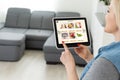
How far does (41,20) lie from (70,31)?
135 inches

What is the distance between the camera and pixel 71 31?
1.73 meters

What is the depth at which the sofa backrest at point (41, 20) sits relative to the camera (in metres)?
5.08

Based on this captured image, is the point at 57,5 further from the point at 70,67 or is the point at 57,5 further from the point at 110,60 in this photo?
the point at 110,60

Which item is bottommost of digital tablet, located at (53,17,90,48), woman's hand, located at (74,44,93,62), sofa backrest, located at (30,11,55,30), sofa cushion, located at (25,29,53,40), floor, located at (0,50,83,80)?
floor, located at (0,50,83,80)

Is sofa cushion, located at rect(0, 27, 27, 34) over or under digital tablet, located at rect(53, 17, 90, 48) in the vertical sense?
under

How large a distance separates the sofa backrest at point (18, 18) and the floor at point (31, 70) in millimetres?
1045

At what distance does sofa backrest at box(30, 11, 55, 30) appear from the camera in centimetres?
Result: 508

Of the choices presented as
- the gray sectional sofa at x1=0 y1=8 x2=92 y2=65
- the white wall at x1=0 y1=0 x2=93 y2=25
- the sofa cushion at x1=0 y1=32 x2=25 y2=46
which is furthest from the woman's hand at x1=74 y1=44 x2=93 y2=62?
the white wall at x1=0 y1=0 x2=93 y2=25

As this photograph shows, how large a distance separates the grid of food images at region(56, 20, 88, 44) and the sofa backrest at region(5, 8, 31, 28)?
11.5ft

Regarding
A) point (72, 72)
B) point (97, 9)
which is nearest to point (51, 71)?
point (97, 9)

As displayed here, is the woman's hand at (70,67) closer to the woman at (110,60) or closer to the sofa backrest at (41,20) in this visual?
the woman at (110,60)

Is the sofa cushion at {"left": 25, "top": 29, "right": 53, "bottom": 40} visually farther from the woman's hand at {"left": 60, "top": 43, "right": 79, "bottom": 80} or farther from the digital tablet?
the woman's hand at {"left": 60, "top": 43, "right": 79, "bottom": 80}

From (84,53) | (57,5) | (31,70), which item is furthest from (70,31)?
(57,5)

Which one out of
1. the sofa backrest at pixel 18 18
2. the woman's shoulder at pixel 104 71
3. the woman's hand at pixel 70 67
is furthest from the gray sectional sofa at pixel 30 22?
the woman's shoulder at pixel 104 71
